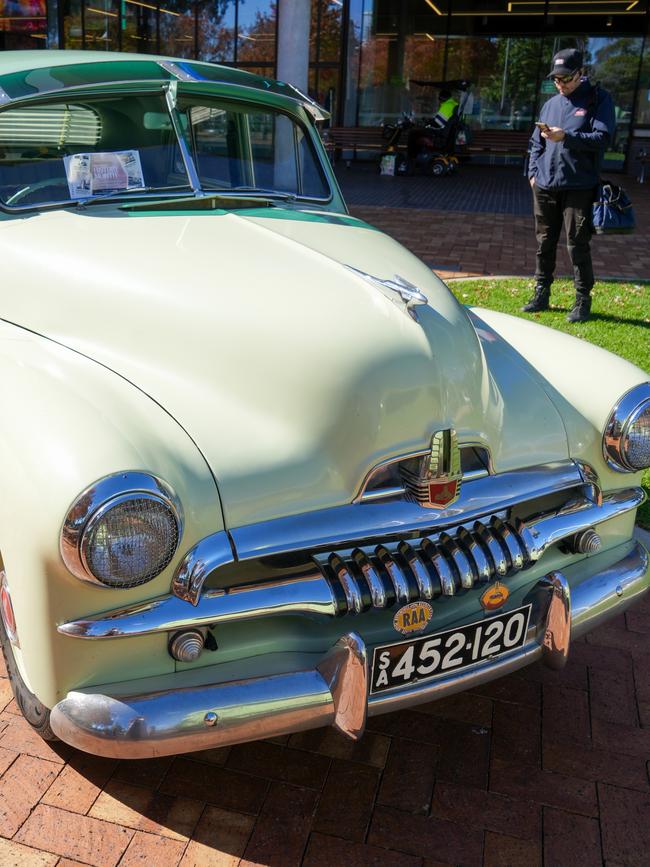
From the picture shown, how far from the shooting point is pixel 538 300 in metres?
6.55

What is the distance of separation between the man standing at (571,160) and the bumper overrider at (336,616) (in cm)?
402

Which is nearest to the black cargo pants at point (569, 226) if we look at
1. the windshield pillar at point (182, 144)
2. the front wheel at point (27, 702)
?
the windshield pillar at point (182, 144)

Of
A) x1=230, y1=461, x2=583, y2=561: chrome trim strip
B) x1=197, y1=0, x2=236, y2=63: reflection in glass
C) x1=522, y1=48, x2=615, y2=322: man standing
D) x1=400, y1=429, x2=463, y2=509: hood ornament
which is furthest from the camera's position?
x1=197, y1=0, x2=236, y2=63: reflection in glass

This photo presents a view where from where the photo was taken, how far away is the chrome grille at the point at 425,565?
2.03m

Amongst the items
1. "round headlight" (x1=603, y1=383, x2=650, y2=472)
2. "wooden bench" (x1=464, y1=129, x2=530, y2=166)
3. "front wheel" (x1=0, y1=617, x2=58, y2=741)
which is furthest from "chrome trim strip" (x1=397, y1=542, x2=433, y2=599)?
"wooden bench" (x1=464, y1=129, x2=530, y2=166)

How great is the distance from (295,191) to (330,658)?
220cm

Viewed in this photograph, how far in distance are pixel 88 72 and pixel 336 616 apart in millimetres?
2265

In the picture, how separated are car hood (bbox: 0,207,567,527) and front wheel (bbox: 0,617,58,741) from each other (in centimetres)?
71

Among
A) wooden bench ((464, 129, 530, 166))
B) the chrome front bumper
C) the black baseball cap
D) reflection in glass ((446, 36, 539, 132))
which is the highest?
reflection in glass ((446, 36, 539, 132))

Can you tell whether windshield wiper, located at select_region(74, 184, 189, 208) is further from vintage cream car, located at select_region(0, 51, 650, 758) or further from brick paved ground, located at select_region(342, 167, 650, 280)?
brick paved ground, located at select_region(342, 167, 650, 280)

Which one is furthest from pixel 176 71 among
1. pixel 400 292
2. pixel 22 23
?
pixel 22 23

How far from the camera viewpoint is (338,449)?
2.15m

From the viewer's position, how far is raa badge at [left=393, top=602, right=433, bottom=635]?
6.94 ft

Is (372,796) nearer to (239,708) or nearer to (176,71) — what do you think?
(239,708)
